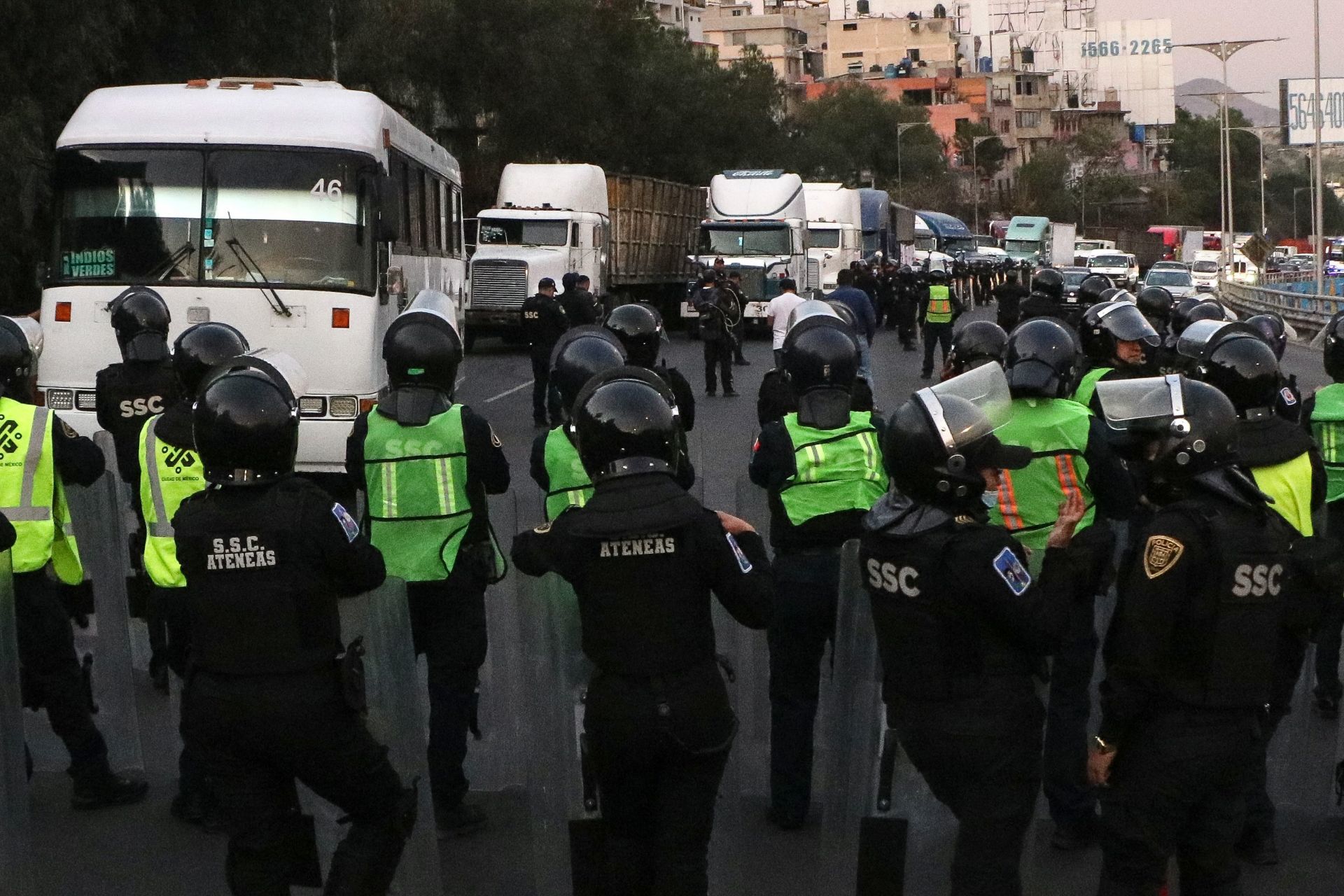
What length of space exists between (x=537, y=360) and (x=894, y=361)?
13.2m

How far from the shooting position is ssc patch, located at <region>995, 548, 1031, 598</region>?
4133 mm

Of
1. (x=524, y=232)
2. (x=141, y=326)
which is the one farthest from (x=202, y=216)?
(x=524, y=232)

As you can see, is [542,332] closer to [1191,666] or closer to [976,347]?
[976,347]

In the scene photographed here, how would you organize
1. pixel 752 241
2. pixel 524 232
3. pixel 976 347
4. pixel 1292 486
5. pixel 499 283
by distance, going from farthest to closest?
pixel 752 241 → pixel 524 232 → pixel 499 283 → pixel 976 347 → pixel 1292 486

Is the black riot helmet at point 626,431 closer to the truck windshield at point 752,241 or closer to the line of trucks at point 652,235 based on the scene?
the line of trucks at point 652,235

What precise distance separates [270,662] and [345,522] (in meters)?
0.39

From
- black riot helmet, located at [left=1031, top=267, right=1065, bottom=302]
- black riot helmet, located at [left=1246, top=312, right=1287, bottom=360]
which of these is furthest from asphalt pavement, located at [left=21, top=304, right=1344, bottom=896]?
black riot helmet, located at [left=1031, top=267, right=1065, bottom=302]

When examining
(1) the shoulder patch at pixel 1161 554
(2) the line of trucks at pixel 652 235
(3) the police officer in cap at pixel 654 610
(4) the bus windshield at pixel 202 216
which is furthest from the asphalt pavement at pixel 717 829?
(2) the line of trucks at pixel 652 235

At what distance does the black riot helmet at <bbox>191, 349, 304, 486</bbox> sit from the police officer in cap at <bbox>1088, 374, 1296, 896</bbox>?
2137mm

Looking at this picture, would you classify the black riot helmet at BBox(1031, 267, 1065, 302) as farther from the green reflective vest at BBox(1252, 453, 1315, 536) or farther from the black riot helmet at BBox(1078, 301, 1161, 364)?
the green reflective vest at BBox(1252, 453, 1315, 536)

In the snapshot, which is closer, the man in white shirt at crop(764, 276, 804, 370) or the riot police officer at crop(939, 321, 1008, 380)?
the riot police officer at crop(939, 321, 1008, 380)

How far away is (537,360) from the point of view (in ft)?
63.4

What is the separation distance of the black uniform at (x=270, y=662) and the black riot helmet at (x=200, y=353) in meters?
1.82

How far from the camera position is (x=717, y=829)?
19.1 feet
